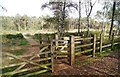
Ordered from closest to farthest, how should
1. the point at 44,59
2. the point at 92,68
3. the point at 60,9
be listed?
the point at 44,59 < the point at 92,68 < the point at 60,9

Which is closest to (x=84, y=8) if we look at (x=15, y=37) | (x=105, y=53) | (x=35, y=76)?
(x=15, y=37)

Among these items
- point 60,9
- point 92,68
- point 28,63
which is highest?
point 60,9

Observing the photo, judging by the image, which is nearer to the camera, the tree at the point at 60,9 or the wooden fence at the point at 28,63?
the wooden fence at the point at 28,63

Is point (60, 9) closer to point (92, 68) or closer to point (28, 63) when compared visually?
point (92, 68)

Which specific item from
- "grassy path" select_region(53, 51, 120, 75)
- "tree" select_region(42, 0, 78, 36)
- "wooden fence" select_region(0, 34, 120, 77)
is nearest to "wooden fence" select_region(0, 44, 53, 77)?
"wooden fence" select_region(0, 34, 120, 77)

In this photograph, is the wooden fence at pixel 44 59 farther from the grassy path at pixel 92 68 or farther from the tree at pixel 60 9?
the tree at pixel 60 9

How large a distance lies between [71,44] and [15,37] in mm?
21637

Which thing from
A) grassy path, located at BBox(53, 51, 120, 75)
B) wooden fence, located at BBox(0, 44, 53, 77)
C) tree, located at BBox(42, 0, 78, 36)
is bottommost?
grassy path, located at BBox(53, 51, 120, 75)

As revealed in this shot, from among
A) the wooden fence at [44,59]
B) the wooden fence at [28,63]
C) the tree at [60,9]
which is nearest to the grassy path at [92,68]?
the wooden fence at [44,59]

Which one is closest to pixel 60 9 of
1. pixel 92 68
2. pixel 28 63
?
pixel 92 68

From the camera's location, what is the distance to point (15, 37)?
1043 inches

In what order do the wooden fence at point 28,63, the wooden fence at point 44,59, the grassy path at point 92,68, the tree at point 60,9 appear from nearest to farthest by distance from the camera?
1. the wooden fence at point 28,63
2. the wooden fence at point 44,59
3. the grassy path at point 92,68
4. the tree at point 60,9

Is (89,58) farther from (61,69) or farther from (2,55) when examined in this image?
(2,55)

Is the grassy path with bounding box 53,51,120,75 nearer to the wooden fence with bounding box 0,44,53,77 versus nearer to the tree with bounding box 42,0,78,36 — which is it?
the wooden fence with bounding box 0,44,53,77
